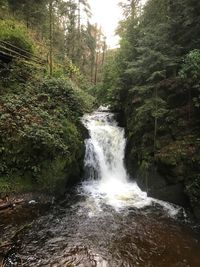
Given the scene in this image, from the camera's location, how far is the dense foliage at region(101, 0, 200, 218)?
9.53m

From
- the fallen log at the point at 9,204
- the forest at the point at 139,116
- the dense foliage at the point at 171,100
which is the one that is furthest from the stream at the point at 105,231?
the dense foliage at the point at 171,100

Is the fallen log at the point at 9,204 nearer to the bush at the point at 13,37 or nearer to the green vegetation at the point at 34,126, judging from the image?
the green vegetation at the point at 34,126

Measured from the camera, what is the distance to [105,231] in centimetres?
768

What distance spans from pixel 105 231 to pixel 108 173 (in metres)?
5.07

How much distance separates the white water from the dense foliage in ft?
2.85

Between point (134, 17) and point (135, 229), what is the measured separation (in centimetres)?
1361

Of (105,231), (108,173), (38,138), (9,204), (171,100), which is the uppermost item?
(171,100)

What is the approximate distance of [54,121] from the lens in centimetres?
1109

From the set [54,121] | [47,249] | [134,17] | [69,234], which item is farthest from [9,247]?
[134,17]

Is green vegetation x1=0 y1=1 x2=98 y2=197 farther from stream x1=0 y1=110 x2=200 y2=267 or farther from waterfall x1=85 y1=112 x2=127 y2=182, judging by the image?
stream x1=0 y1=110 x2=200 y2=267

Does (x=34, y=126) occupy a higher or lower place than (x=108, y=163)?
higher

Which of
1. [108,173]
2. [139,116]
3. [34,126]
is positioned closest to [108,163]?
[108,173]

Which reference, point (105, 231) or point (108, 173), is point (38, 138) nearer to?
point (105, 231)

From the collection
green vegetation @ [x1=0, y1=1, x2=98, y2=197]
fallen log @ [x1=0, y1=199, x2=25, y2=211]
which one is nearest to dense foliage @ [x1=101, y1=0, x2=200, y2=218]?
green vegetation @ [x1=0, y1=1, x2=98, y2=197]
